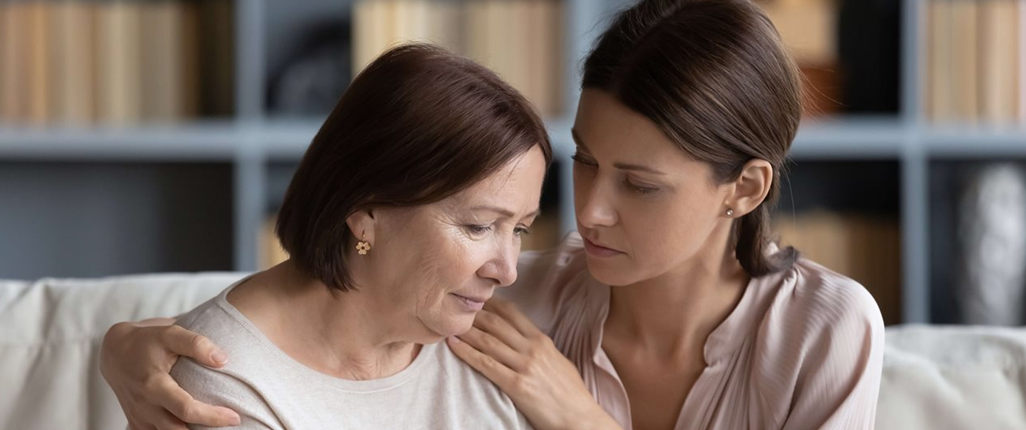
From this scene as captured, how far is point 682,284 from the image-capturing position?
1.79 metres

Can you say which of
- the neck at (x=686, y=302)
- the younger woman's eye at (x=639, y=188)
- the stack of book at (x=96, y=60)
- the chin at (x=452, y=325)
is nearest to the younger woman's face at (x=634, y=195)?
the younger woman's eye at (x=639, y=188)

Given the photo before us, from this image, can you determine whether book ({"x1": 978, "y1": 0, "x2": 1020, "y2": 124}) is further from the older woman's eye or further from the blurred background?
the older woman's eye

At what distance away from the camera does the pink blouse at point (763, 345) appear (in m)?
1.61

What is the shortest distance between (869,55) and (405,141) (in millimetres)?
2747

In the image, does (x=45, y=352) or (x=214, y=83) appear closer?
(x=45, y=352)

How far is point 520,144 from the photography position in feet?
4.87

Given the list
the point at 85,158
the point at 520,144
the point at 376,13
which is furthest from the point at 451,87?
the point at 85,158

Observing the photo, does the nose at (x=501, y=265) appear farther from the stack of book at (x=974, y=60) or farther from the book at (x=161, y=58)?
the stack of book at (x=974, y=60)

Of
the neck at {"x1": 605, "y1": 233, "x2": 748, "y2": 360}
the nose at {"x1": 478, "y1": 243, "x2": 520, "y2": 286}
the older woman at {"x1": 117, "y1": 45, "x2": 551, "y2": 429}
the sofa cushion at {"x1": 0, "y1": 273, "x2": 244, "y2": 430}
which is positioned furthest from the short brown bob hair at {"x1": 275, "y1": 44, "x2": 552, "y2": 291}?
the sofa cushion at {"x1": 0, "y1": 273, "x2": 244, "y2": 430}

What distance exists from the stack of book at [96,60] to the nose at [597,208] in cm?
219

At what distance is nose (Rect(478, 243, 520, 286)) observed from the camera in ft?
4.99

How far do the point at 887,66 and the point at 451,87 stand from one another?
105 inches

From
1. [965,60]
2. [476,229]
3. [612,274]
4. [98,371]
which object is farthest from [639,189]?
[965,60]

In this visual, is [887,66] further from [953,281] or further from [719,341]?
[719,341]
